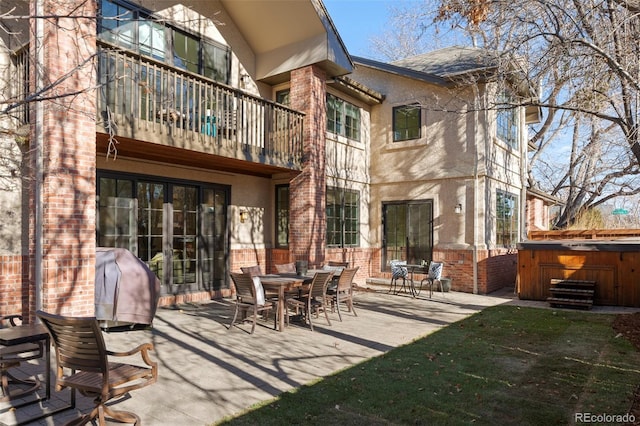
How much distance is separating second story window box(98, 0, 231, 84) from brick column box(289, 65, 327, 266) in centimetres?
194

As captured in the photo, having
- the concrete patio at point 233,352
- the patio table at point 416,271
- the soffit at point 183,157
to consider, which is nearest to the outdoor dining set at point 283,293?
the concrete patio at point 233,352

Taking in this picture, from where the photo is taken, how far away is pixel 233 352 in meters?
5.71

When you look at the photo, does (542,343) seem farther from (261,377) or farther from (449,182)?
(449,182)

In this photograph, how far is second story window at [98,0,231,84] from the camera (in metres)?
8.44

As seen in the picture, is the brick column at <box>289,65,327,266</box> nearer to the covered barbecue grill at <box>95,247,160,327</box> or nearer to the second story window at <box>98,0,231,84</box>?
the second story window at <box>98,0,231,84</box>

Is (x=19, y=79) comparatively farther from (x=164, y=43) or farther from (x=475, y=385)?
(x=475, y=385)

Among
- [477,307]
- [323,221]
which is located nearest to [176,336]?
[323,221]

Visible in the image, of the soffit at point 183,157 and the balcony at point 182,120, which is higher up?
the balcony at point 182,120

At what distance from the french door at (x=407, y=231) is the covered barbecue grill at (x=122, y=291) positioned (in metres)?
8.39

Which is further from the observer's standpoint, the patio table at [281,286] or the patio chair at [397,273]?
the patio chair at [397,273]

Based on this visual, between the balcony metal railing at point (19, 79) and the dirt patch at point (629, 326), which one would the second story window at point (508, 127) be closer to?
the dirt patch at point (629, 326)

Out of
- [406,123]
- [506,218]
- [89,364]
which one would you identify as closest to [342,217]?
[406,123]

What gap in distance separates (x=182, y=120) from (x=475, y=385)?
21.1 ft

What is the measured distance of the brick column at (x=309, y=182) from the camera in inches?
411
